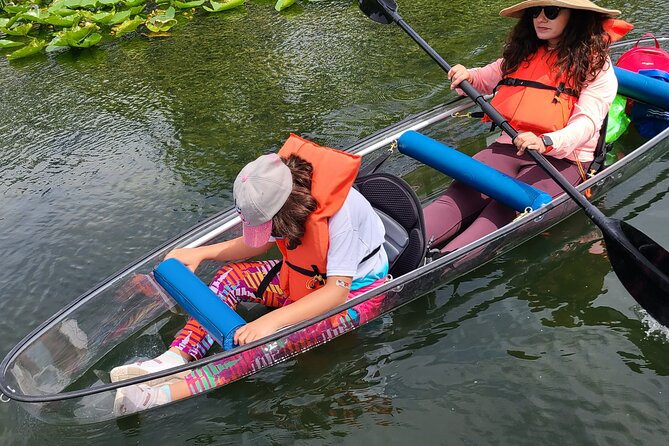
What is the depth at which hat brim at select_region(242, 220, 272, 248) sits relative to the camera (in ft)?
8.66

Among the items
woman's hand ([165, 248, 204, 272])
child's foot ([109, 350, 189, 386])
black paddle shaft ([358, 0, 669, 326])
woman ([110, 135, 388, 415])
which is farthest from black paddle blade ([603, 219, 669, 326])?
child's foot ([109, 350, 189, 386])

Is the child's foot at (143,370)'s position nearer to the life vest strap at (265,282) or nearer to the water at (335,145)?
the water at (335,145)

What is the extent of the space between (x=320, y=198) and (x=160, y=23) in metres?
6.63

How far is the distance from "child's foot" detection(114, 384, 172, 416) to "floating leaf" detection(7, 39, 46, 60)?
6.75 metres

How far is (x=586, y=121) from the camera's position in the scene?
355 centimetres

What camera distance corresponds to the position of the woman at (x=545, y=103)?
3.54 m

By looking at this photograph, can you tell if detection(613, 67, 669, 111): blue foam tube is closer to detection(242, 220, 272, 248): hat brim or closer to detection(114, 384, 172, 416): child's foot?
detection(242, 220, 272, 248): hat brim

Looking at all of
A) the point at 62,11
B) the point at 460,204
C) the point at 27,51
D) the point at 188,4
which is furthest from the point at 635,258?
the point at 62,11

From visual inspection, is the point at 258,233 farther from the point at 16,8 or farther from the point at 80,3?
the point at 16,8

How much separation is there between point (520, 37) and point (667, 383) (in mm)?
2084

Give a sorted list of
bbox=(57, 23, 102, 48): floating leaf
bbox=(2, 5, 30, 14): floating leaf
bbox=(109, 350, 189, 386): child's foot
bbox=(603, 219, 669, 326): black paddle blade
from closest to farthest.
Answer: bbox=(109, 350, 189, 386): child's foot, bbox=(603, 219, 669, 326): black paddle blade, bbox=(57, 23, 102, 48): floating leaf, bbox=(2, 5, 30, 14): floating leaf

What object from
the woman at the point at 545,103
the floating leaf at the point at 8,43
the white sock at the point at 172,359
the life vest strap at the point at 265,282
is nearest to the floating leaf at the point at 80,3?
the floating leaf at the point at 8,43

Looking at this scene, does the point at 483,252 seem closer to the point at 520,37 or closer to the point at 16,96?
the point at 520,37

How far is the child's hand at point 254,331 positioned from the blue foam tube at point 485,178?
1.41 meters
